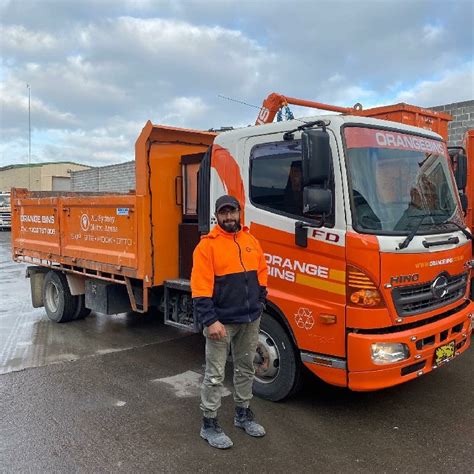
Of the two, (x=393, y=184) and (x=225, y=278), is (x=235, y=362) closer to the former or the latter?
(x=225, y=278)

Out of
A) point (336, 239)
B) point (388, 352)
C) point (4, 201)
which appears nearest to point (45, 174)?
point (4, 201)

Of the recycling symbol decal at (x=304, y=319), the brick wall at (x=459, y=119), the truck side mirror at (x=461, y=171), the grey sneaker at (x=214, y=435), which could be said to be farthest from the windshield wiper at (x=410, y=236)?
the brick wall at (x=459, y=119)

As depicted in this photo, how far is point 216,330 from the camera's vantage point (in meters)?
3.43

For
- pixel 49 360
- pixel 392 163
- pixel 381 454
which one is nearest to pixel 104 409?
pixel 49 360

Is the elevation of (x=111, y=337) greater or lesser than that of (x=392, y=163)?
lesser

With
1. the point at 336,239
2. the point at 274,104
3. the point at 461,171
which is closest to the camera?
the point at 336,239

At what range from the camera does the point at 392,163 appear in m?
3.91

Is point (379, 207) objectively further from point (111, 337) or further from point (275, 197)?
point (111, 337)

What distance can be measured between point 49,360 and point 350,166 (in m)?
4.09

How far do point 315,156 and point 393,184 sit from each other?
2.38 ft

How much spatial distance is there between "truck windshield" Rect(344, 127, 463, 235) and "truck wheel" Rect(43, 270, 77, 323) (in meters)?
5.11

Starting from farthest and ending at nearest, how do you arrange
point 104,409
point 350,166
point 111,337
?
point 111,337 < point 104,409 < point 350,166

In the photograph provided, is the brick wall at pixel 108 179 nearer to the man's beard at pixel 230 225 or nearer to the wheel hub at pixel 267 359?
the wheel hub at pixel 267 359

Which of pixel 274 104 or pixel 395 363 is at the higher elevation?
pixel 274 104
